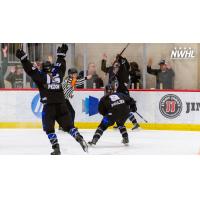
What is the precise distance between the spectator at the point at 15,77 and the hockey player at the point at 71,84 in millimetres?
1165

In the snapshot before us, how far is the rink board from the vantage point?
11.3m

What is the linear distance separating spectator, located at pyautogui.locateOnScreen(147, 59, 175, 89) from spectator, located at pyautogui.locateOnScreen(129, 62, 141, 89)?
209mm

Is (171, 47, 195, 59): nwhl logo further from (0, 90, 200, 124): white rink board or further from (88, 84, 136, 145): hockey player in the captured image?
(88, 84, 136, 145): hockey player

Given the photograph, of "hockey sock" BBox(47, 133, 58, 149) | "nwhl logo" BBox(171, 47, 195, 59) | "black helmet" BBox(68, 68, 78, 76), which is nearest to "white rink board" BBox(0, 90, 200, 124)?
"black helmet" BBox(68, 68, 78, 76)

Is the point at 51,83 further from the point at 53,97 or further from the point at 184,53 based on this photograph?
the point at 184,53

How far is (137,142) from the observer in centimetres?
962

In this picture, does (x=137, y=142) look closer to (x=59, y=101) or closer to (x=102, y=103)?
(x=102, y=103)

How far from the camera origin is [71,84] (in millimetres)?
10930

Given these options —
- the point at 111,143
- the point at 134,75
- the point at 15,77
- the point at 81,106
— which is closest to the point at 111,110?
the point at 111,143

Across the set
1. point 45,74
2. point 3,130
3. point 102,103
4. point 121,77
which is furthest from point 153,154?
point 3,130

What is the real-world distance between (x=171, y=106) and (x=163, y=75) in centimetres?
69

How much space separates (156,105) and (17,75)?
8.80 ft

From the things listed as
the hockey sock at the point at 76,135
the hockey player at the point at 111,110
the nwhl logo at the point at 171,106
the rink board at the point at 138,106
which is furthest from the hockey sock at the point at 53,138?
the nwhl logo at the point at 171,106

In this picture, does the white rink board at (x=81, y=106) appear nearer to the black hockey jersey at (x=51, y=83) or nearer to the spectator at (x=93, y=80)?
the spectator at (x=93, y=80)
